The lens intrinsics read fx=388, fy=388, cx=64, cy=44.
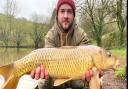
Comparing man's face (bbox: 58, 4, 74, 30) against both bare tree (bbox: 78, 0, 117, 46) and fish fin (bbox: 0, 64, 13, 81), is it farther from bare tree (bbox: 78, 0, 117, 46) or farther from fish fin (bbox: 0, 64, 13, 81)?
bare tree (bbox: 78, 0, 117, 46)

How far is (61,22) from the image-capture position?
3.20 m

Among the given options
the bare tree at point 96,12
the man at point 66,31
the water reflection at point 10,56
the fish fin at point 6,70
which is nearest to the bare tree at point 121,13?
the bare tree at point 96,12

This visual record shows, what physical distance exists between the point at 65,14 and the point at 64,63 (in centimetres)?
62

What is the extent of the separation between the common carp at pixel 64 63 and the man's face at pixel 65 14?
1.57ft

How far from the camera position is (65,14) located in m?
3.13

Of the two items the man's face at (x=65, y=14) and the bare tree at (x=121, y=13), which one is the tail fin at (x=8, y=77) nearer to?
the man's face at (x=65, y=14)

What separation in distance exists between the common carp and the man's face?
48cm

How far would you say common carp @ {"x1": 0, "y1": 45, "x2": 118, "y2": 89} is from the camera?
2.64 m

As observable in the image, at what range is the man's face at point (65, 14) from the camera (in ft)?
10.3

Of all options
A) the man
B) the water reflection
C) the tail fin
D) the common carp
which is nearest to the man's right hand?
the common carp

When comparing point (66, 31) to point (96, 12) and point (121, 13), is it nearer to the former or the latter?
point (121, 13)

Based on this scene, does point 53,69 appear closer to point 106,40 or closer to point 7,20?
point 106,40

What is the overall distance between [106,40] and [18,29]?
16204 mm

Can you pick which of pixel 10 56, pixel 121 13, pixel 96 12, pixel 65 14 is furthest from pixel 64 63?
pixel 96 12
